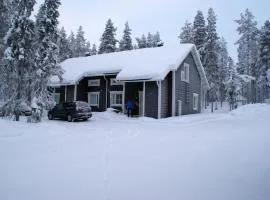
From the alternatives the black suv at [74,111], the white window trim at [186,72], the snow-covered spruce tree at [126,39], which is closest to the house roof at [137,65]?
the white window trim at [186,72]

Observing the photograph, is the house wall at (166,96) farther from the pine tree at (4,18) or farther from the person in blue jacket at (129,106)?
the pine tree at (4,18)

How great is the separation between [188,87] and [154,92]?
6.10 m

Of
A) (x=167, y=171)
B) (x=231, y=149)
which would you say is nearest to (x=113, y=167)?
(x=167, y=171)

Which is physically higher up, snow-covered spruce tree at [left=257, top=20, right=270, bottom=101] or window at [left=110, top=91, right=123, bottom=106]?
snow-covered spruce tree at [left=257, top=20, right=270, bottom=101]

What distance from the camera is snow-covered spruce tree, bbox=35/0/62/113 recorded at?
19.5 meters

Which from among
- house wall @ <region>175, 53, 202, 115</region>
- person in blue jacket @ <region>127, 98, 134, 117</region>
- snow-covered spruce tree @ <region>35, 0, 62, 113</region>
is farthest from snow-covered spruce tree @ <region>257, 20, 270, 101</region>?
snow-covered spruce tree @ <region>35, 0, 62, 113</region>

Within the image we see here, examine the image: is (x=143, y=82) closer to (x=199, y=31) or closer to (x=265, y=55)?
(x=199, y=31)

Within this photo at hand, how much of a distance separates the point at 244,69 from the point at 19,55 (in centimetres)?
5352

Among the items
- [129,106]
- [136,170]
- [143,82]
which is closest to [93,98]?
[129,106]

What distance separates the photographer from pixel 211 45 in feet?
148

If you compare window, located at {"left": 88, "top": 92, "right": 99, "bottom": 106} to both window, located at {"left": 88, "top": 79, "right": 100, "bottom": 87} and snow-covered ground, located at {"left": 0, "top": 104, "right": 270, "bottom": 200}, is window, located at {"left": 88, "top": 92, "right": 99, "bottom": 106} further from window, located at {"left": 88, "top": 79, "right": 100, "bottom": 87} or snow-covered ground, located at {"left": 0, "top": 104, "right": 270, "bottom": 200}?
snow-covered ground, located at {"left": 0, "top": 104, "right": 270, "bottom": 200}

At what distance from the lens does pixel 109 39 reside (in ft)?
Answer: 170

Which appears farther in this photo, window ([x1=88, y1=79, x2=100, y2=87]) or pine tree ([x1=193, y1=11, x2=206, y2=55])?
pine tree ([x1=193, y1=11, x2=206, y2=55])

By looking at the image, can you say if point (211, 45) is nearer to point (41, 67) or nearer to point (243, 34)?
point (243, 34)
